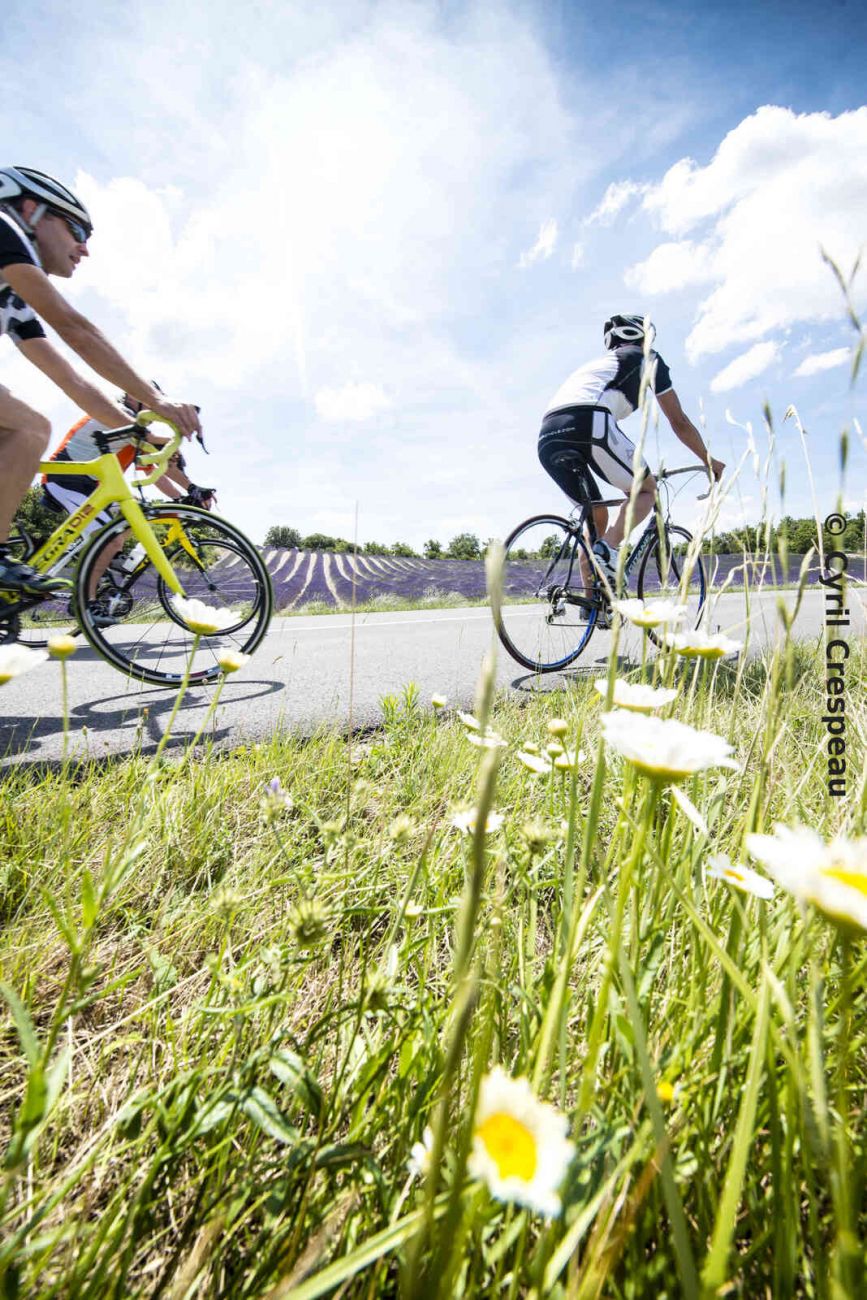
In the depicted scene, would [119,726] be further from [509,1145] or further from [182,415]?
[509,1145]

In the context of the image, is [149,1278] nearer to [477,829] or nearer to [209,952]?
[209,952]

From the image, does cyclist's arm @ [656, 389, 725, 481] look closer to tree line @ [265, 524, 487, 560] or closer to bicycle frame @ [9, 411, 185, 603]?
bicycle frame @ [9, 411, 185, 603]

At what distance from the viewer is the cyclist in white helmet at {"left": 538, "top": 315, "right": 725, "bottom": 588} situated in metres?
4.44

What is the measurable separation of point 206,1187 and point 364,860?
2.13 ft

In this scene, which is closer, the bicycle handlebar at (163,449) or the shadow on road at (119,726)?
the shadow on road at (119,726)

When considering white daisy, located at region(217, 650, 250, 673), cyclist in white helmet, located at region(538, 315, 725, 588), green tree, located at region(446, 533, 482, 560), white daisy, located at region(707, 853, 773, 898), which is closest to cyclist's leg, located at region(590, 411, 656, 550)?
cyclist in white helmet, located at region(538, 315, 725, 588)

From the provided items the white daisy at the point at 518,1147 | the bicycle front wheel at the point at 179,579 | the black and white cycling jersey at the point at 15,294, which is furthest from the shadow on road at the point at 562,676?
the black and white cycling jersey at the point at 15,294

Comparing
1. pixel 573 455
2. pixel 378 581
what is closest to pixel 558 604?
pixel 573 455

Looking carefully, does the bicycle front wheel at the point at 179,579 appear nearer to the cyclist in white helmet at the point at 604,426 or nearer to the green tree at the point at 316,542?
the cyclist in white helmet at the point at 604,426

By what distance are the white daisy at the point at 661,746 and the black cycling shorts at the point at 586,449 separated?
4.18 meters

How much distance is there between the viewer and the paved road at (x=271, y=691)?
208 cm

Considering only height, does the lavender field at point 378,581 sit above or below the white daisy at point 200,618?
above

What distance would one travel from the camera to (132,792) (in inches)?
53.6

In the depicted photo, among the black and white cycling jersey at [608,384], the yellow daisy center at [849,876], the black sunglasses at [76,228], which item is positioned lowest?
the yellow daisy center at [849,876]
